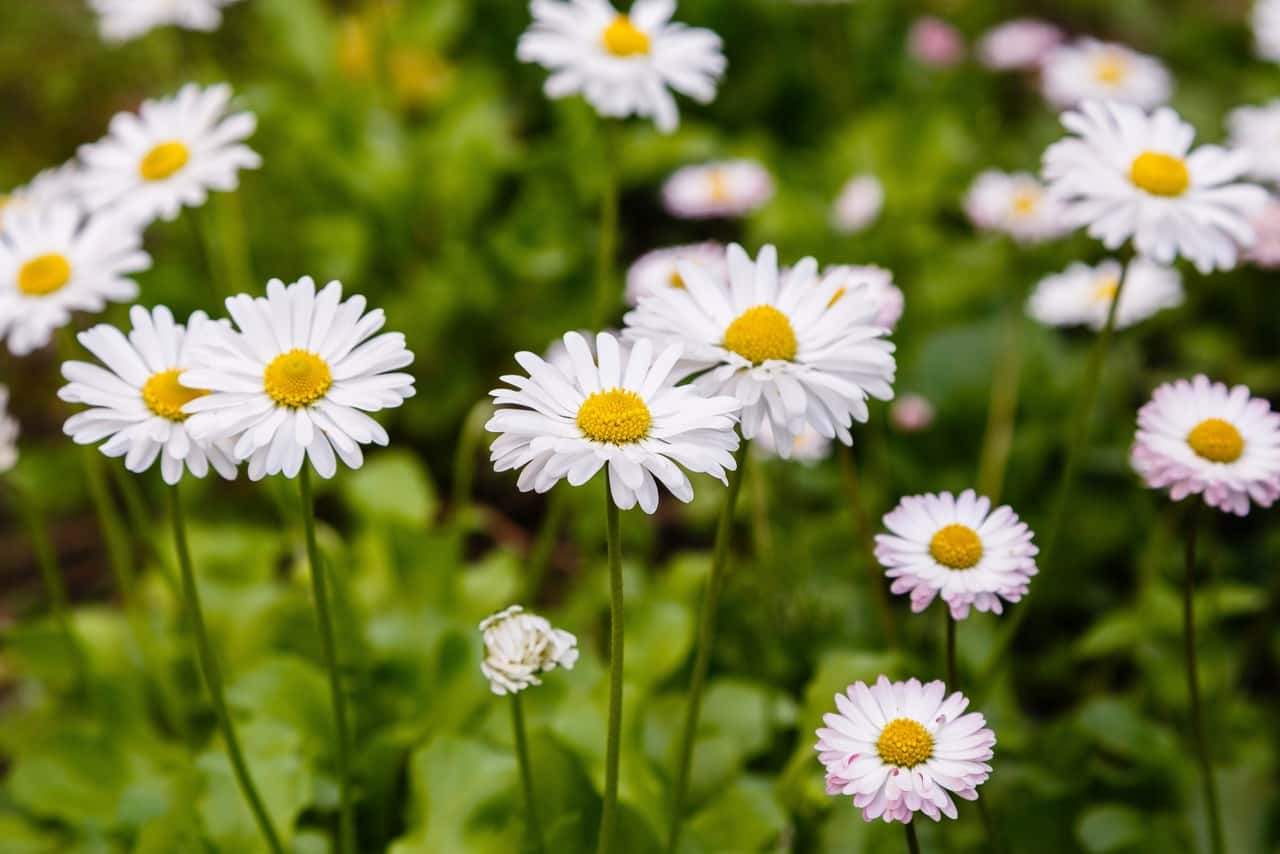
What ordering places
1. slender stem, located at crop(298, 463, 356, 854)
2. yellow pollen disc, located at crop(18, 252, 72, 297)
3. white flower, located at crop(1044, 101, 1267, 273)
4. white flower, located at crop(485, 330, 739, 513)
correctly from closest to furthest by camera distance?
white flower, located at crop(485, 330, 739, 513) < slender stem, located at crop(298, 463, 356, 854) < white flower, located at crop(1044, 101, 1267, 273) < yellow pollen disc, located at crop(18, 252, 72, 297)

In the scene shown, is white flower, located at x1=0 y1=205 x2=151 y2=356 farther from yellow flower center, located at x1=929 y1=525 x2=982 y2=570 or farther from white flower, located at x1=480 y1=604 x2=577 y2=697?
yellow flower center, located at x1=929 y1=525 x2=982 y2=570

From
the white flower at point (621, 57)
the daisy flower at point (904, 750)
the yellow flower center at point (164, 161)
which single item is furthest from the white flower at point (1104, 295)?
the yellow flower center at point (164, 161)

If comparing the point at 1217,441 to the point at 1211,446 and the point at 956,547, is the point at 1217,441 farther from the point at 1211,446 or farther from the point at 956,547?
the point at 956,547

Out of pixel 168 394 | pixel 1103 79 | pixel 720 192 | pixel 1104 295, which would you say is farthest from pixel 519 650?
pixel 1103 79

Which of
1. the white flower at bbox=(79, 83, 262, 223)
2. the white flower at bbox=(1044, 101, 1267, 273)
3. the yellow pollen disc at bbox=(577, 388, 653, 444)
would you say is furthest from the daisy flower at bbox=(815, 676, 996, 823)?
the white flower at bbox=(79, 83, 262, 223)

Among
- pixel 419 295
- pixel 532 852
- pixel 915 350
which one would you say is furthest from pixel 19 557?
pixel 915 350

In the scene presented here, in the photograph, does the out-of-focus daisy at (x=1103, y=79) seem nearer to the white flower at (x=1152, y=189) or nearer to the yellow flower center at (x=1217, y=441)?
the white flower at (x=1152, y=189)

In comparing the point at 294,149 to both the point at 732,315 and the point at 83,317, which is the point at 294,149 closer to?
the point at 83,317
